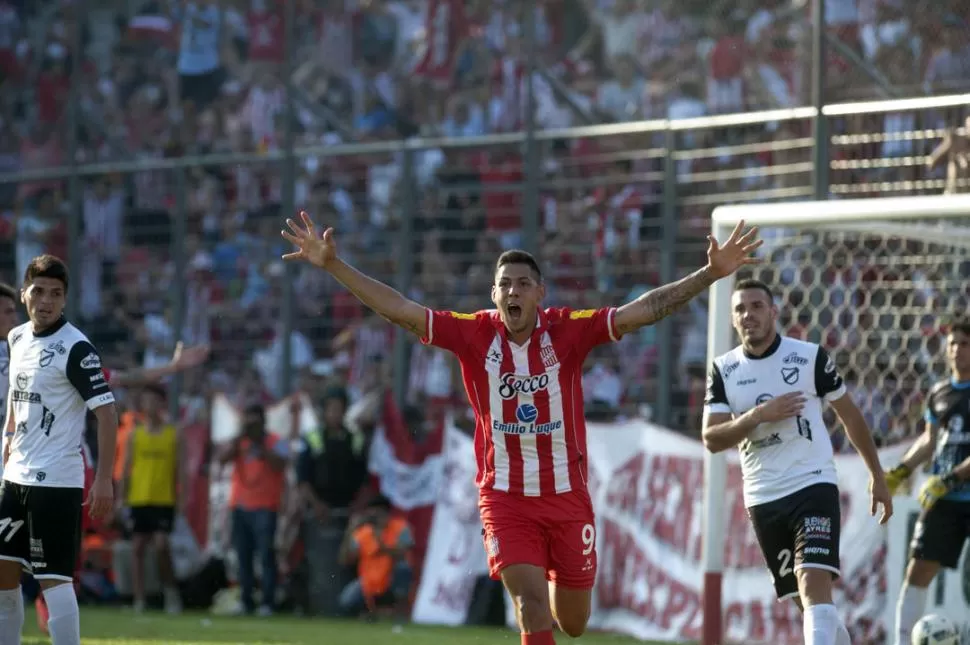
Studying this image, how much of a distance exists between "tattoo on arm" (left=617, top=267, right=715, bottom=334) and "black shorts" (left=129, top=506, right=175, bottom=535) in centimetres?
1033

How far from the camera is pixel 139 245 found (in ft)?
63.5

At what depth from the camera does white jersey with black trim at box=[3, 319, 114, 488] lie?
8.75 meters

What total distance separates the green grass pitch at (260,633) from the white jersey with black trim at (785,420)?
14.7 ft

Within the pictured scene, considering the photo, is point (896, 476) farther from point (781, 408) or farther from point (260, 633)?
point (260, 633)

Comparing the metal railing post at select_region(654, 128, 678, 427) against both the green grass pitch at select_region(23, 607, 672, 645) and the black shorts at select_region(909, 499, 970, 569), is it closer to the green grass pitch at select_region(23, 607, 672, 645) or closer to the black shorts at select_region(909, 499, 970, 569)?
the green grass pitch at select_region(23, 607, 672, 645)

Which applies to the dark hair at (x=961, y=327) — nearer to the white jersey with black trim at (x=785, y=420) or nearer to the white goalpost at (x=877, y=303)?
the white goalpost at (x=877, y=303)

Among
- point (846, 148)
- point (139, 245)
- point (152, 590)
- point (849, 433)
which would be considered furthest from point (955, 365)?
point (139, 245)

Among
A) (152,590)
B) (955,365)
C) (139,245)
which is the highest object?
(139,245)

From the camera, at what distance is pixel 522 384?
8.13 m

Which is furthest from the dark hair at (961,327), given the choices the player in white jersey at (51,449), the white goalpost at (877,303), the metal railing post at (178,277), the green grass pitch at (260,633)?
the metal railing post at (178,277)

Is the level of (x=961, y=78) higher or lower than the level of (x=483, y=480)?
higher

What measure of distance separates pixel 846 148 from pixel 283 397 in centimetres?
677

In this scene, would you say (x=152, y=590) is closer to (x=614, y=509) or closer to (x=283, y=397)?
(x=283, y=397)

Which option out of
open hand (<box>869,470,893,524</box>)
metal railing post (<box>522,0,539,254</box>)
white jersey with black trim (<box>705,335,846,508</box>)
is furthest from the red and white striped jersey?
metal railing post (<box>522,0,539,254</box>)
